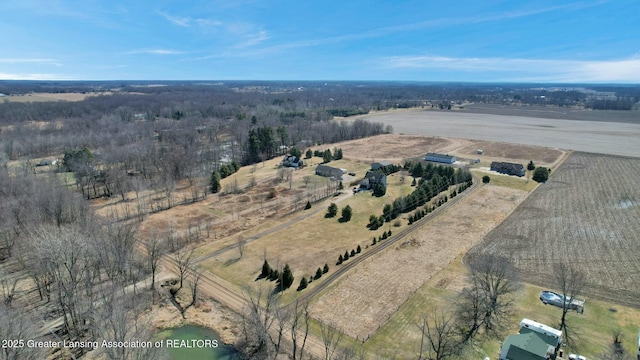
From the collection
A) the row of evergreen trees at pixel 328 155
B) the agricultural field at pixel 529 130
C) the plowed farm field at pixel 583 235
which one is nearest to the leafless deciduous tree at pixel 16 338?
the plowed farm field at pixel 583 235

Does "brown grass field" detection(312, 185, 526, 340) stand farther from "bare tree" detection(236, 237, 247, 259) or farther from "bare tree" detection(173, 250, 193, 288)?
"bare tree" detection(173, 250, 193, 288)

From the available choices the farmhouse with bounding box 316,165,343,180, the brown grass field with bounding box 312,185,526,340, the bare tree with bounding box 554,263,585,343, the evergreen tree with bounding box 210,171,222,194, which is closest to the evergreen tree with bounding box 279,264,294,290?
the brown grass field with bounding box 312,185,526,340

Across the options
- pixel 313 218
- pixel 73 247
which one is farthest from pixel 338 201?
pixel 73 247

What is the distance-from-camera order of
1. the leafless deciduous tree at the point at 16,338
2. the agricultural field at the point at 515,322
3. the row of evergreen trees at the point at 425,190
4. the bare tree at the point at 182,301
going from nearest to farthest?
1. the leafless deciduous tree at the point at 16,338
2. the agricultural field at the point at 515,322
3. the bare tree at the point at 182,301
4. the row of evergreen trees at the point at 425,190

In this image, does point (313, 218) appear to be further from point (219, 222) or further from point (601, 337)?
point (601, 337)

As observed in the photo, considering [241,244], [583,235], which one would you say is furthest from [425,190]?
[241,244]

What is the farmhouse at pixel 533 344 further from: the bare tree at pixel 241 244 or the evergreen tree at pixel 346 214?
the evergreen tree at pixel 346 214

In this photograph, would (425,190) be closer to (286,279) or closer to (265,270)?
(286,279)
